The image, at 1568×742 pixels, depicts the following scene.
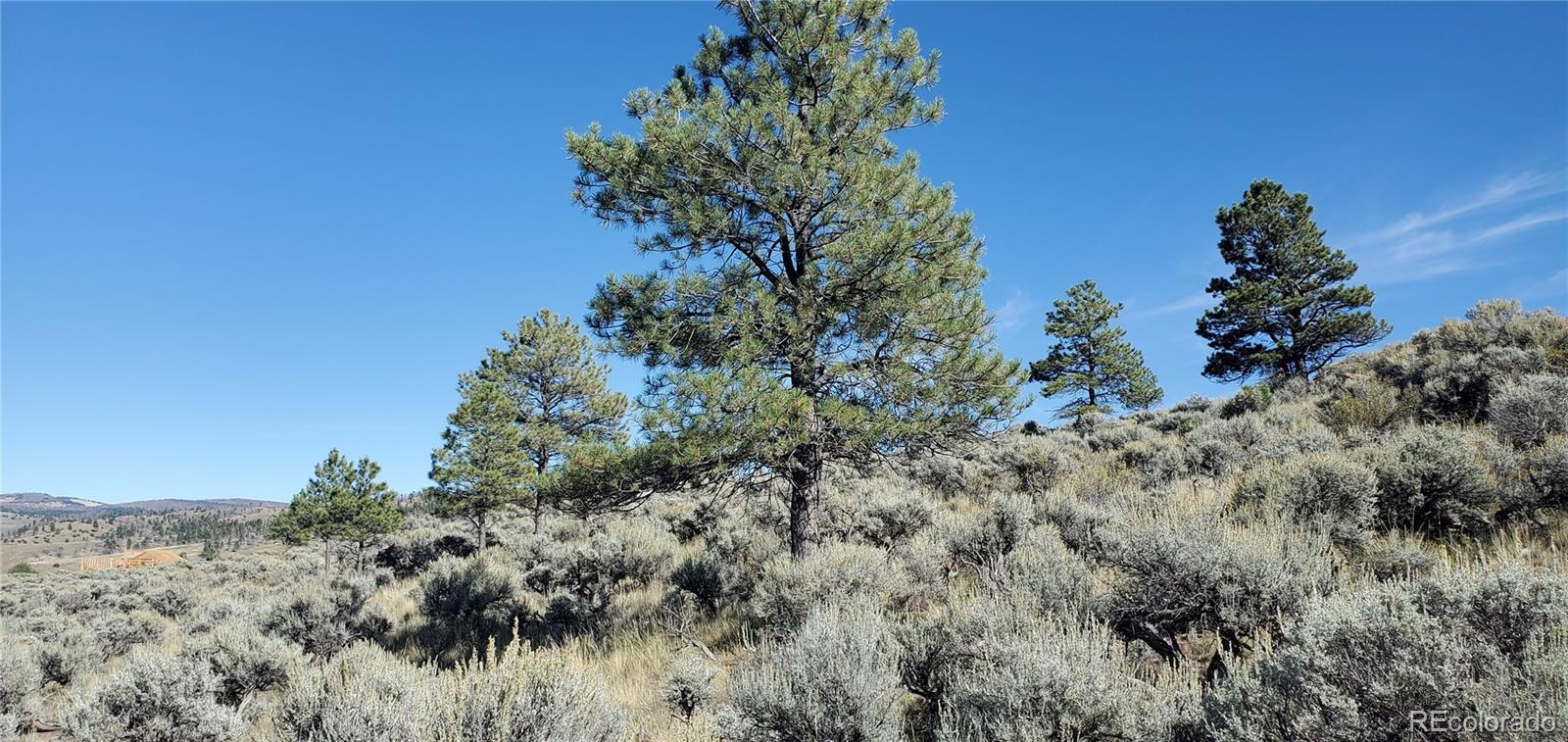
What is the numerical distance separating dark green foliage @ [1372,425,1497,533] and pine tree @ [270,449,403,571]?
30.8 m

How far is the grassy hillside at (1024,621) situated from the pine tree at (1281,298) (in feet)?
40.2

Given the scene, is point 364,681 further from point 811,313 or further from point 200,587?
point 200,587

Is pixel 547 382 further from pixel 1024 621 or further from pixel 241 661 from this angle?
pixel 1024 621

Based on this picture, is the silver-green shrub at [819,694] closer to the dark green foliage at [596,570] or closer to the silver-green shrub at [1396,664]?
the silver-green shrub at [1396,664]

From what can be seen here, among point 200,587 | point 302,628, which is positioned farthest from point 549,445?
point 302,628

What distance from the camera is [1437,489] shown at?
6.20 m

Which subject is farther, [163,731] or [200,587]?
[200,587]

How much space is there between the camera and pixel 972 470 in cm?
1541

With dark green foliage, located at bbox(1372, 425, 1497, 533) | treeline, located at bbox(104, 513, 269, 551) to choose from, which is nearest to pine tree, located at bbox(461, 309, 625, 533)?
dark green foliage, located at bbox(1372, 425, 1497, 533)

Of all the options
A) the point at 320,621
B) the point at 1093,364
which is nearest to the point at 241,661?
the point at 320,621

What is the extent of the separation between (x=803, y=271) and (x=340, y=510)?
27.1 m

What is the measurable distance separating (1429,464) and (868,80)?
7.52 meters

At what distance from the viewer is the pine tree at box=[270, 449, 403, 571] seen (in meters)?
25.9

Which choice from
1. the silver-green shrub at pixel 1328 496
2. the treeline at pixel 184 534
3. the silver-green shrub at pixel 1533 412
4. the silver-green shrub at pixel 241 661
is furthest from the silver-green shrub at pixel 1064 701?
the treeline at pixel 184 534
